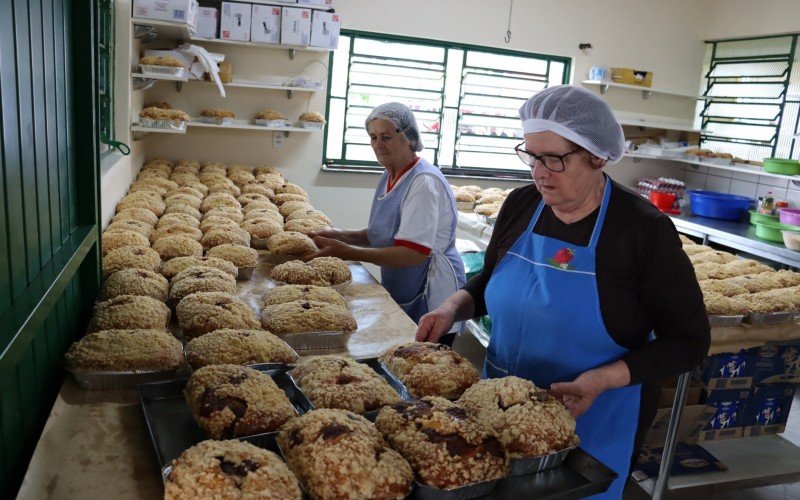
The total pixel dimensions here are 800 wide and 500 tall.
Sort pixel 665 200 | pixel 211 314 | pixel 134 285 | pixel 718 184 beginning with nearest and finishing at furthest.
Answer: pixel 211 314, pixel 134 285, pixel 665 200, pixel 718 184

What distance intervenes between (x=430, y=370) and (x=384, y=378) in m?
0.11

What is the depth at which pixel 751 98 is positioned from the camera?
20.0 ft

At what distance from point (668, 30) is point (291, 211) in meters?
5.05

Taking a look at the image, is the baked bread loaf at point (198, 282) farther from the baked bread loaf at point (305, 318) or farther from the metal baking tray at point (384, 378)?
the metal baking tray at point (384, 378)

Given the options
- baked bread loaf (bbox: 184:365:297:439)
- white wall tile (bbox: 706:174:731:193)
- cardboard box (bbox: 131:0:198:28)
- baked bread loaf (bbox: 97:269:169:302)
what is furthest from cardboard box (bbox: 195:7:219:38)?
white wall tile (bbox: 706:174:731:193)

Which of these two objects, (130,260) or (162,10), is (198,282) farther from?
(162,10)

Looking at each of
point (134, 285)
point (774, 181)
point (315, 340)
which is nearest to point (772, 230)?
point (774, 181)

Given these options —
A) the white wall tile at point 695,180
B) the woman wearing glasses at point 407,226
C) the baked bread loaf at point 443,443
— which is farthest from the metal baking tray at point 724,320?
the white wall tile at point 695,180

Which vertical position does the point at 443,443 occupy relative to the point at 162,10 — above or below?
below

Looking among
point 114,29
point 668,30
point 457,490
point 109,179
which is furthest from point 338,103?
point 457,490

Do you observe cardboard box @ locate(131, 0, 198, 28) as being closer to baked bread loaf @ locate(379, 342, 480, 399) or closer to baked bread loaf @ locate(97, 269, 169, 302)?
baked bread loaf @ locate(97, 269, 169, 302)

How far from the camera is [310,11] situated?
4918mm

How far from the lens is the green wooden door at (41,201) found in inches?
41.4

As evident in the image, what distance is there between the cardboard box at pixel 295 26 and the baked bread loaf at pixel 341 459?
434cm
